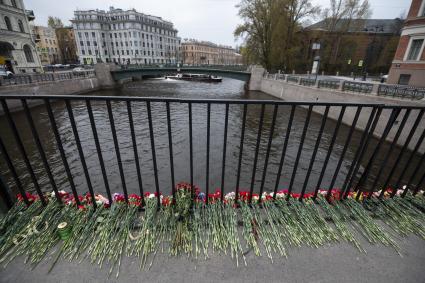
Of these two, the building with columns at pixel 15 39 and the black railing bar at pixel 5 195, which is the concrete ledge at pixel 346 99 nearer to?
the black railing bar at pixel 5 195

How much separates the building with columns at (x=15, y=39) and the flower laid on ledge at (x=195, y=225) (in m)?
34.7

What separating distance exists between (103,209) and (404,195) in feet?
12.5

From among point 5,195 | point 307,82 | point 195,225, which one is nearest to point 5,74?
point 5,195

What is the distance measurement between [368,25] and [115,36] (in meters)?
76.1

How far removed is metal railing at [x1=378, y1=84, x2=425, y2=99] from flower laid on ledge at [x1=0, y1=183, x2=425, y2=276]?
12.5 m

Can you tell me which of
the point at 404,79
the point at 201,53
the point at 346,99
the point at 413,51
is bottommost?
the point at 346,99

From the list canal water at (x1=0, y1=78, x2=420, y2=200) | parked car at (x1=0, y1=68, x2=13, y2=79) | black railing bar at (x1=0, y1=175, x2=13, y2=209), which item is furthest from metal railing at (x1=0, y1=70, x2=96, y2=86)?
black railing bar at (x1=0, y1=175, x2=13, y2=209)

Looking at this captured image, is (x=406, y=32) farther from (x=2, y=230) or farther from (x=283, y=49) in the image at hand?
→ (x=2, y=230)

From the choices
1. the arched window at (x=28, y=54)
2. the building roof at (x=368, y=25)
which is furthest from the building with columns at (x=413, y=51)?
the arched window at (x=28, y=54)

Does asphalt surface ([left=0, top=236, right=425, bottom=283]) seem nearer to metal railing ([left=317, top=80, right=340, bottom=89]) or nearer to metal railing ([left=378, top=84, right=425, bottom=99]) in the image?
metal railing ([left=378, top=84, right=425, bottom=99])

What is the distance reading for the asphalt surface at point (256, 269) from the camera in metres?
1.64

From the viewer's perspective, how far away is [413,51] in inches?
757

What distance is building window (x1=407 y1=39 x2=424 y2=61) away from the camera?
1859 centimetres

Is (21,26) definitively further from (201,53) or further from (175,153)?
(201,53)
